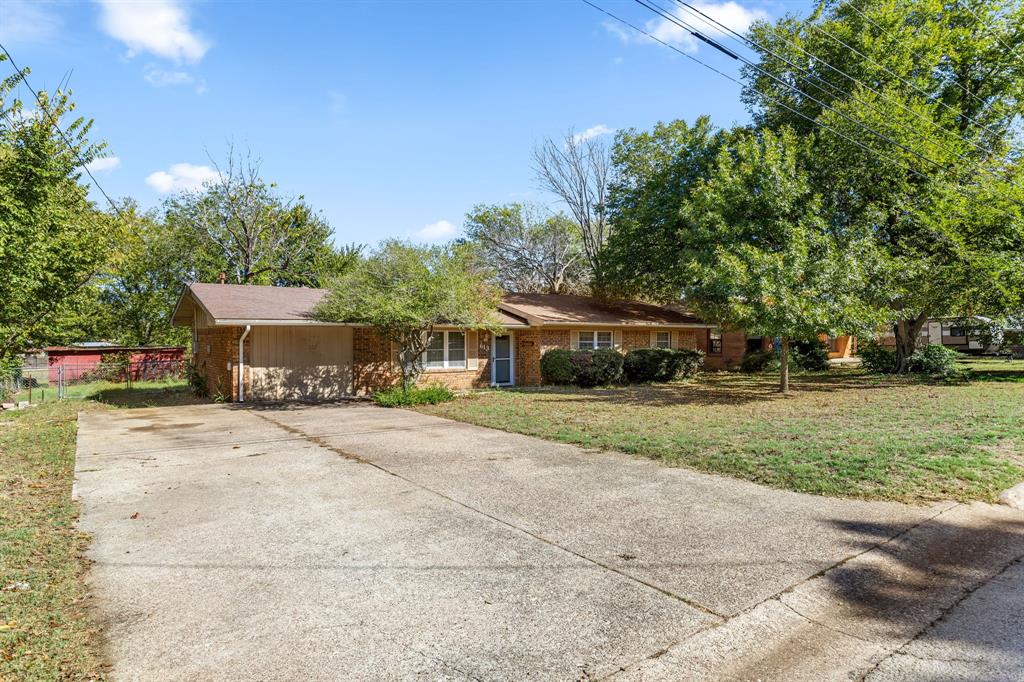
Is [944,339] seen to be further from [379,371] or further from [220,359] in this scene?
[220,359]

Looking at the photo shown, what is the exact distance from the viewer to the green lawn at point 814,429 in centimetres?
676

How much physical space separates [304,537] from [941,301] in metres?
19.9

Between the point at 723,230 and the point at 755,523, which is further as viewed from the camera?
the point at 723,230

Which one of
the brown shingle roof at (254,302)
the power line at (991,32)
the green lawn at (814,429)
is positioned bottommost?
the green lawn at (814,429)

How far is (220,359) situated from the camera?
56.1 ft

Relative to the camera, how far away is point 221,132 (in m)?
30.8

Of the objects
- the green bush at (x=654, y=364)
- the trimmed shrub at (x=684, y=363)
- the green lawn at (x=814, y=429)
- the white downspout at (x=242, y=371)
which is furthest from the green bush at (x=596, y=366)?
the white downspout at (x=242, y=371)

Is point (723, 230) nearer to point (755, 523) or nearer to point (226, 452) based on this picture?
point (755, 523)

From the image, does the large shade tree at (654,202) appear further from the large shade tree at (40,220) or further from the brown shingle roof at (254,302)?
the large shade tree at (40,220)

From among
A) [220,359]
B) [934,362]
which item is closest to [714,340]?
[934,362]

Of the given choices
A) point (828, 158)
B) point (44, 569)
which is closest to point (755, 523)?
point (44, 569)

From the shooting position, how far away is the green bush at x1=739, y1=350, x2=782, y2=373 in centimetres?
2486

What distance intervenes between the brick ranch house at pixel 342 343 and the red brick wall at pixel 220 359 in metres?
0.03

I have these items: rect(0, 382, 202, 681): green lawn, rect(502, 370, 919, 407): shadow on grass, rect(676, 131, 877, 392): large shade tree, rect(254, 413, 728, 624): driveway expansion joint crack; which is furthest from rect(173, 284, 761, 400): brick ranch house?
rect(254, 413, 728, 624): driveway expansion joint crack
